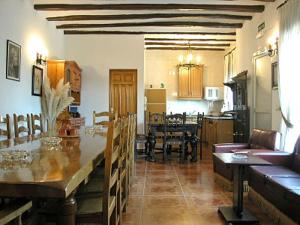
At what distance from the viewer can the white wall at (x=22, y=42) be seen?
15.1ft

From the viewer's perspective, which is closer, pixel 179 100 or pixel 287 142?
pixel 287 142

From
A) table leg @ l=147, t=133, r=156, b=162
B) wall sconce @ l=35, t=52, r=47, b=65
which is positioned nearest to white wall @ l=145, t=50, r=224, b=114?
table leg @ l=147, t=133, r=156, b=162

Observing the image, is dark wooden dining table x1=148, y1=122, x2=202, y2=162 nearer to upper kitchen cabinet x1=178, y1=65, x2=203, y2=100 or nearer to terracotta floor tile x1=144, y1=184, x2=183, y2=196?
terracotta floor tile x1=144, y1=184, x2=183, y2=196

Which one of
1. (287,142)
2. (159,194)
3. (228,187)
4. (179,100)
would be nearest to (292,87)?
(287,142)

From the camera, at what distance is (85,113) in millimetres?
7930

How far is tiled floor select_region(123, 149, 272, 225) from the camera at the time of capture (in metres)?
3.24

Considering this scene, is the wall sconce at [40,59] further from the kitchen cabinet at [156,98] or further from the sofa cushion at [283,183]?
the sofa cushion at [283,183]

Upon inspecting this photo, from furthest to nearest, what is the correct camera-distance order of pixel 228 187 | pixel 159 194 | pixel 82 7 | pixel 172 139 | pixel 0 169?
pixel 172 139
pixel 82 7
pixel 228 187
pixel 159 194
pixel 0 169

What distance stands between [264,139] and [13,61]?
404 centimetres

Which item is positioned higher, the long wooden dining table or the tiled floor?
the long wooden dining table

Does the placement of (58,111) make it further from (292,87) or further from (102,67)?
(102,67)

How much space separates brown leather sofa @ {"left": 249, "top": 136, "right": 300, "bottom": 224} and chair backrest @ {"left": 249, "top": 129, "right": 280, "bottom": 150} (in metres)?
0.53

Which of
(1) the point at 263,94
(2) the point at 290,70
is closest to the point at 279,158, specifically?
(2) the point at 290,70

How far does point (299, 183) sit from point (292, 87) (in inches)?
69.9
